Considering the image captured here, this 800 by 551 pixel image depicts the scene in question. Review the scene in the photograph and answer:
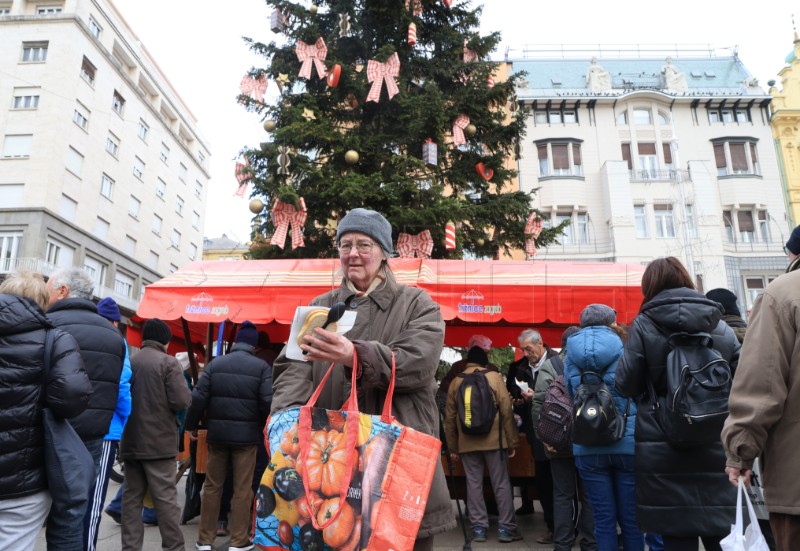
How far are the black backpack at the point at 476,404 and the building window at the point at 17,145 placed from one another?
3364 centimetres

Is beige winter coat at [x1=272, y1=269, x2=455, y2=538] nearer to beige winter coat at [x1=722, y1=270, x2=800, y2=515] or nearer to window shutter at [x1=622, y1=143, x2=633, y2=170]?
beige winter coat at [x1=722, y1=270, x2=800, y2=515]

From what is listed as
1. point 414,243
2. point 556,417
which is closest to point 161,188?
point 414,243

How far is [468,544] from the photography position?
518cm

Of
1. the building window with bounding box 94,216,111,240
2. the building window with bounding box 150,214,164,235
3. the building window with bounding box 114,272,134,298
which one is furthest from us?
the building window with bounding box 150,214,164,235

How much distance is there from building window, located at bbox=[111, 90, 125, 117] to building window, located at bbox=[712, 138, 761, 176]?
1445 inches

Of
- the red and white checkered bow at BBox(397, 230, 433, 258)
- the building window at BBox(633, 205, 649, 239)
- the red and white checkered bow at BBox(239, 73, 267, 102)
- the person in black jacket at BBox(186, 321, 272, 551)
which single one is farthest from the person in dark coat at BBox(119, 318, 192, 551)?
the building window at BBox(633, 205, 649, 239)

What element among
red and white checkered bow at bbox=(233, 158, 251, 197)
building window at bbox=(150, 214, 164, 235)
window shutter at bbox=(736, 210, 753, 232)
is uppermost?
building window at bbox=(150, 214, 164, 235)

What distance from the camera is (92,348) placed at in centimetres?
395

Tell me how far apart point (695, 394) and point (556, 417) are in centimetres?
198

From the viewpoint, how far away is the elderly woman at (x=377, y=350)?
6.00ft

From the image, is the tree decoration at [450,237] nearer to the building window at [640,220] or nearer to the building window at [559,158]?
the building window at [559,158]

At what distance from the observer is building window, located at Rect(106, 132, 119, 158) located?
3538 centimetres

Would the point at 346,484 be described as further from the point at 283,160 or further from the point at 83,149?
the point at 83,149

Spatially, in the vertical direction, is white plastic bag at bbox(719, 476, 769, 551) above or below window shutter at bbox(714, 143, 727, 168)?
below
